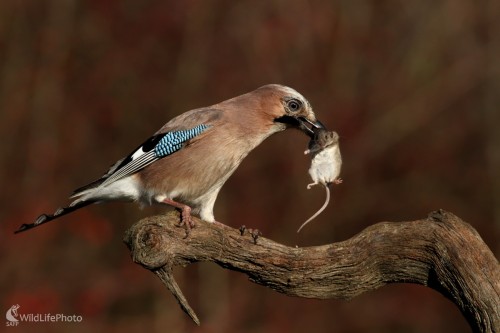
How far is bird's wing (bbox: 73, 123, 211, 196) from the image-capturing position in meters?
6.73

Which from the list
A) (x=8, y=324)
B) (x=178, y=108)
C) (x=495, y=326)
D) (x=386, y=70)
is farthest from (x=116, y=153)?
(x=495, y=326)

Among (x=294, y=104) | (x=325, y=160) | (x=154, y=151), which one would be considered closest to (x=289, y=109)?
(x=294, y=104)

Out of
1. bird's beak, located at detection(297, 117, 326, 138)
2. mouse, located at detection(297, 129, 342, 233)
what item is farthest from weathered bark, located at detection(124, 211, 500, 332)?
bird's beak, located at detection(297, 117, 326, 138)

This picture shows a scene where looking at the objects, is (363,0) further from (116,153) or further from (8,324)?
(8,324)

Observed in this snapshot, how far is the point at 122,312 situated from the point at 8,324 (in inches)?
60.8

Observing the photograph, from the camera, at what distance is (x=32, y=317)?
10.2 meters

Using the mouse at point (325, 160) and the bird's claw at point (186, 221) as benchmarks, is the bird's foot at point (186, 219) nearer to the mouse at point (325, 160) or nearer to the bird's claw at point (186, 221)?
the bird's claw at point (186, 221)

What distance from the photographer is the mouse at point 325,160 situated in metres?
6.13

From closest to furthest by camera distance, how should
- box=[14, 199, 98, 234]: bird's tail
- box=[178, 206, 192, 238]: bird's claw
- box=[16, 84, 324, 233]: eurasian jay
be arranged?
box=[178, 206, 192, 238]: bird's claw < box=[14, 199, 98, 234]: bird's tail < box=[16, 84, 324, 233]: eurasian jay

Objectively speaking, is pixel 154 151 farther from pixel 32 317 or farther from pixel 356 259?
pixel 32 317

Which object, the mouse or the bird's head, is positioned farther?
the bird's head

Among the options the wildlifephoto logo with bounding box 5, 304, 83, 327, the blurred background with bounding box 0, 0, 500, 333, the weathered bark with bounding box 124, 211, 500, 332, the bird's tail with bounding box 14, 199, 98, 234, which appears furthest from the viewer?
the blurred background with bounding box 0, 0, 500, 333

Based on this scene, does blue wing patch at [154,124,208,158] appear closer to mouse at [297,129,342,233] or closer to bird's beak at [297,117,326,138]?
bird's beak at [297,117,326,138]

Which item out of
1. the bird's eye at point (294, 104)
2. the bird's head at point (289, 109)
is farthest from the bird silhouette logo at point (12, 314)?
the bird's eye at point (294, 104)
